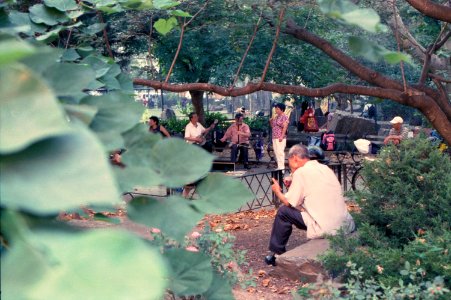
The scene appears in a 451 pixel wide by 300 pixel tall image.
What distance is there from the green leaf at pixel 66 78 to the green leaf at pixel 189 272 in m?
0.32

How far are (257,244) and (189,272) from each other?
8553 millimetres

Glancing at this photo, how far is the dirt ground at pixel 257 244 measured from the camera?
6.59 m

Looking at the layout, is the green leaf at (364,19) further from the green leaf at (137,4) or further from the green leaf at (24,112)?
the green leaf at (137,4)

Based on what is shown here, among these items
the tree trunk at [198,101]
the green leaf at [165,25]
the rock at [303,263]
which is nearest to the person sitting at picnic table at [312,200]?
the rock at [303,263]

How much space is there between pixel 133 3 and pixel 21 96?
3.98 ft

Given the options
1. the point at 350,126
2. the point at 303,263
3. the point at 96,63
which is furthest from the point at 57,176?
the point at 350,126

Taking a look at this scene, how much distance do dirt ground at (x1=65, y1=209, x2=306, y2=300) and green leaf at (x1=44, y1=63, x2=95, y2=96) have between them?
3537 millimetres

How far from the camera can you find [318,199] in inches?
295

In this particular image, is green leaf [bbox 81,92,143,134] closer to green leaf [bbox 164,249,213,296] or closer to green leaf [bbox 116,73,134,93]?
green leaf [bbox 164,249,213,296]

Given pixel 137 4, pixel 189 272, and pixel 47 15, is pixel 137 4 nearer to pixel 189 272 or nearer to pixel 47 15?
pixel 47 15

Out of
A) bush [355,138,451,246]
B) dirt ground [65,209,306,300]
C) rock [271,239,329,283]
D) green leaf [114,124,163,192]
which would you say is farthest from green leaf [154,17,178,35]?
rock [271,239,329,283]

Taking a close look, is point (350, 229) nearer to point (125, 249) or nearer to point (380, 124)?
point (125, 249)

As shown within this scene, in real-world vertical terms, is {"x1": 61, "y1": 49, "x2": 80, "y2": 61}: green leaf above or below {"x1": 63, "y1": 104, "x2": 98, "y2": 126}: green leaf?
below

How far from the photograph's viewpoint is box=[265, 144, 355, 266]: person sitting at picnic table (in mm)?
7461
